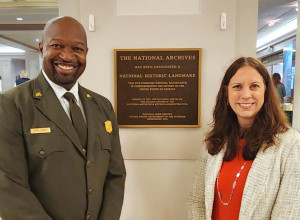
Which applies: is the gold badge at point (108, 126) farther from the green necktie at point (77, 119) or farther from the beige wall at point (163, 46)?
the beige wall at point (163, 46)

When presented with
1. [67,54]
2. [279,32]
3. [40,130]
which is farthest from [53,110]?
[279,32]

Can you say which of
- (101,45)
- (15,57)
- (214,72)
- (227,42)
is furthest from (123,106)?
(15,57)

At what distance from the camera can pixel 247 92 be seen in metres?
1.47

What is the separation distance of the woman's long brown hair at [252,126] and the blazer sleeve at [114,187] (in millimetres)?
597

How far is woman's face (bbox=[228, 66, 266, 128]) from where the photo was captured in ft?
4.85

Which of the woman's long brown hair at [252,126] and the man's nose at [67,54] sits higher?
the man's nose at [67,54]

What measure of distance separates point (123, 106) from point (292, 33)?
28.3ft

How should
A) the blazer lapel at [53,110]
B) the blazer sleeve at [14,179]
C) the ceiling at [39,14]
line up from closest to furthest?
the blazer sleeve at [14,179] → the blazer lapel at [53,110] → the ceiling at [39,14]

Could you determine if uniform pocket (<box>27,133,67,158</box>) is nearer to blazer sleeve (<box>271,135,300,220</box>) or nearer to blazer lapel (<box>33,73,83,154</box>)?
blazer lapel (<box>33,73,83,154</box>)

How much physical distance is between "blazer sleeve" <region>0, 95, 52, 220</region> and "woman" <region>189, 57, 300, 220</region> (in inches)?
38.8

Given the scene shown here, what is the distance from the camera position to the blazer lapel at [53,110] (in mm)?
1205

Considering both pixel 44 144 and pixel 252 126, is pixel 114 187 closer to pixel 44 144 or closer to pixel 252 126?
pixel 44 144

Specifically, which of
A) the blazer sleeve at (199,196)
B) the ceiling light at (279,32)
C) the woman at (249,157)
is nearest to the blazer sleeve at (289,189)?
Answer: the woman at (249,157)

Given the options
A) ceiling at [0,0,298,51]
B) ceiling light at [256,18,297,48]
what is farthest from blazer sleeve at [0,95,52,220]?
ceiling light at [256,18,297,48]
